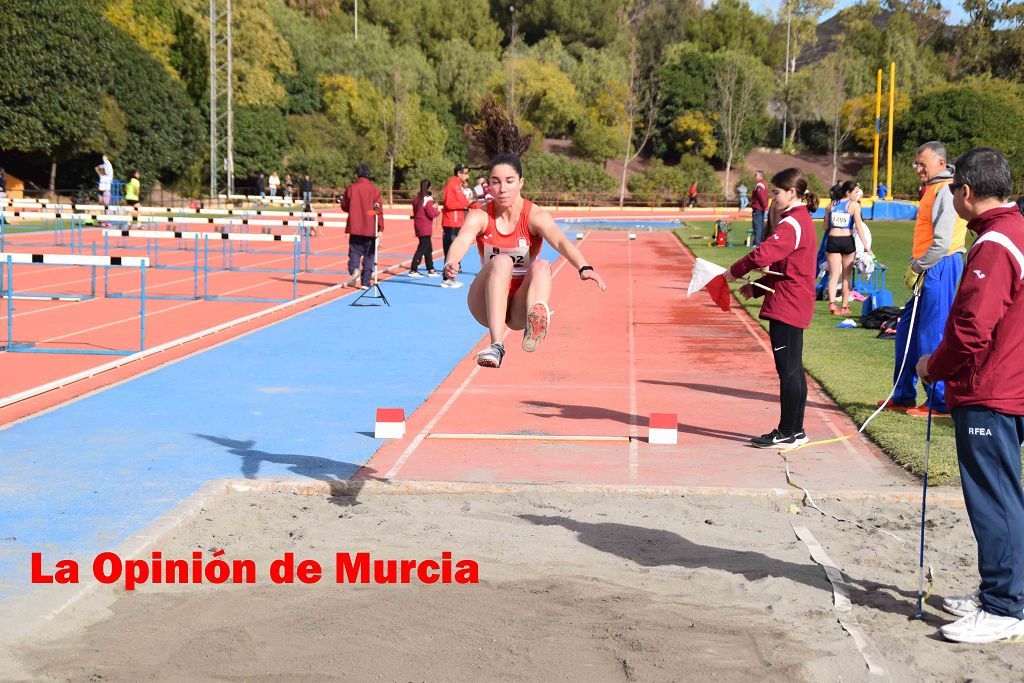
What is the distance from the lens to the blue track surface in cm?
690

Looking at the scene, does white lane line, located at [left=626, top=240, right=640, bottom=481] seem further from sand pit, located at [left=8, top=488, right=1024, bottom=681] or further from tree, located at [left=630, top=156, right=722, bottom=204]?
tree, located at [left=630, top=156, right=722, bottom=204]

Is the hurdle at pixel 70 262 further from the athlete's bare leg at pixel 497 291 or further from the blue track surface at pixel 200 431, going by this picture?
the athlete's bare leg at pixel 497 291

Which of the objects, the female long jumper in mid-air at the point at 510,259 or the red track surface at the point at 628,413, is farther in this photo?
the red track surface at the point at 628,413

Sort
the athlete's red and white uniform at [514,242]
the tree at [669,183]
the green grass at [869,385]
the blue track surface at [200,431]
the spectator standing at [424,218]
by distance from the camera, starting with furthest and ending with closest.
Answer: the tree at [669,183], the spectator standing at [424,218], the green grass at [869,385], the athlete's red and white uniform at [514,242], the blue track surface at [200,431]

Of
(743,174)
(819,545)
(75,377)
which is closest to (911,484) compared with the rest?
(819,545)

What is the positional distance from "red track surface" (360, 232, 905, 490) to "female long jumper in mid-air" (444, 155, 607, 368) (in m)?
1.26

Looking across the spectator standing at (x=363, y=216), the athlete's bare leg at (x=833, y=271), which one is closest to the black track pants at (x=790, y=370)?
the athlete's bare leg at (x=833, y=271)

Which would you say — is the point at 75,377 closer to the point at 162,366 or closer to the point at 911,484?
the point at 162,366

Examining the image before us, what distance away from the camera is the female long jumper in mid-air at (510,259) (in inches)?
287

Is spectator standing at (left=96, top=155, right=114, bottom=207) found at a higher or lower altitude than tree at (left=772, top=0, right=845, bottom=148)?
lower

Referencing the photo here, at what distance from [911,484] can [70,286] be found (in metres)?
16.9

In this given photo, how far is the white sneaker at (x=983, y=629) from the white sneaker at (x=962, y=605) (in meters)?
0.12

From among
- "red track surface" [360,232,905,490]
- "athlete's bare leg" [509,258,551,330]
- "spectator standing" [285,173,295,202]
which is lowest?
"red track surface" [360,232,905,490]

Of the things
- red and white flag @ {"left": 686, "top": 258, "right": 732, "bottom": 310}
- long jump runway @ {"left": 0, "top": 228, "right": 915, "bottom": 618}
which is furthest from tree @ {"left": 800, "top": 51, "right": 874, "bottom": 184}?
red and white flag @ {"left": 686, "top": 258, "right": 732, "bottom": 310}
